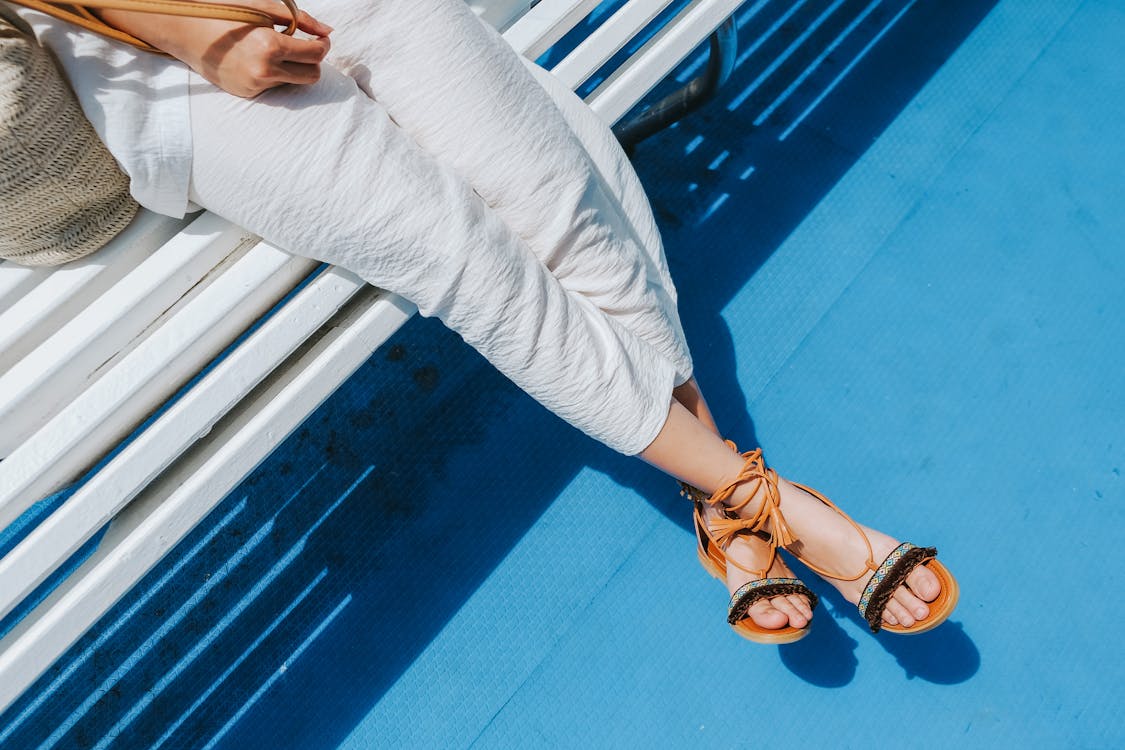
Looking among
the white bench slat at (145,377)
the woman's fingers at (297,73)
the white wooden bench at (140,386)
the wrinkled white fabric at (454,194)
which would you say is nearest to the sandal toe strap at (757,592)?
the wrinkled white fabric at (454,194)

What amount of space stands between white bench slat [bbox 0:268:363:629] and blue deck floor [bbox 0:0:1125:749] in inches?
16.6

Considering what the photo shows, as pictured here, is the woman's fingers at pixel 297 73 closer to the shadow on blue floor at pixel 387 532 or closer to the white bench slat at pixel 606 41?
the white bench slat at pixel 606 41

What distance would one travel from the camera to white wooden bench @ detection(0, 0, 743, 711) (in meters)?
0.78

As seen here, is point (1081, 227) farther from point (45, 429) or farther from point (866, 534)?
point (45, 429)

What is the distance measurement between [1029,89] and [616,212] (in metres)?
0.90

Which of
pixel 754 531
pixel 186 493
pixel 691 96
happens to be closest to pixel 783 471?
pixel 754 531

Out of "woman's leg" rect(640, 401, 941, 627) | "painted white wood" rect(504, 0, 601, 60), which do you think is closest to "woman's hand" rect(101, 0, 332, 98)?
"painted white wood" rect(504, 0, 601, 60)

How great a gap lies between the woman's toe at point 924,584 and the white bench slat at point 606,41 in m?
0.66

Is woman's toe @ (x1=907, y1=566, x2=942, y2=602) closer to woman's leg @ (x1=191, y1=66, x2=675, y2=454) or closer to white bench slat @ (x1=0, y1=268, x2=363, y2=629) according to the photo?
woman's leg @ (x1=191, y1=66, x2=675, y2=454)

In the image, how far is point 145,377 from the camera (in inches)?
31.3

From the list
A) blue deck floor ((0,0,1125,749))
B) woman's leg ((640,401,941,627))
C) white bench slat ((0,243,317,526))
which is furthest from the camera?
blue deck floor ((0,0,1125,749))

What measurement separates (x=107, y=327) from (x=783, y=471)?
859mm

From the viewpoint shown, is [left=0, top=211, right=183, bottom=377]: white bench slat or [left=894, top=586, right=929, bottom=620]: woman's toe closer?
[left=0, top=211, right=183, bottom=377]: white bench slat

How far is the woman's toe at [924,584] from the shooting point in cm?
95
